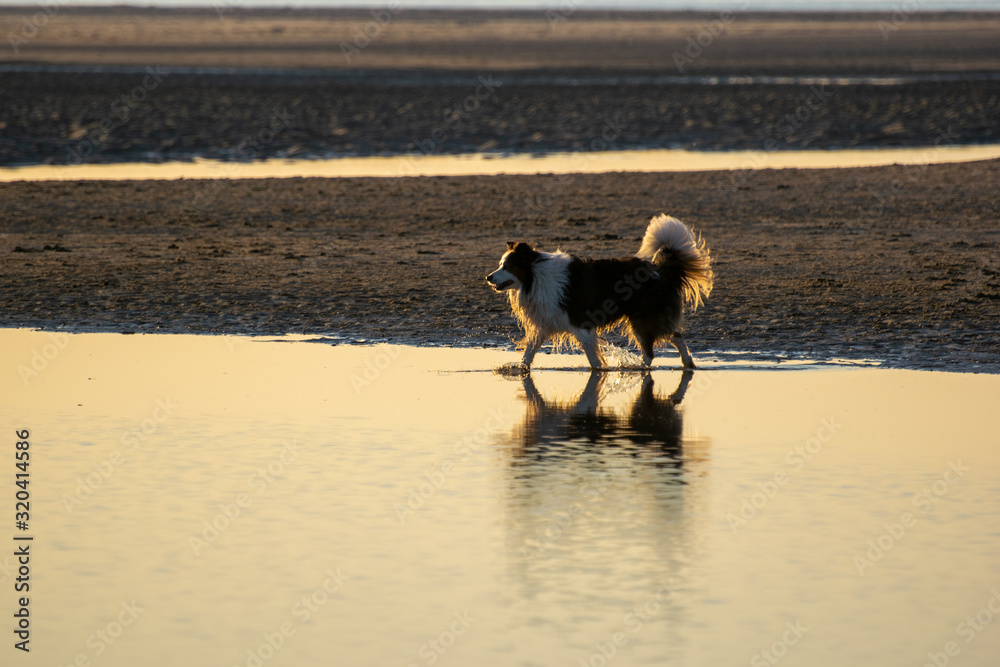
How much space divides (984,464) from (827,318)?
5135mm

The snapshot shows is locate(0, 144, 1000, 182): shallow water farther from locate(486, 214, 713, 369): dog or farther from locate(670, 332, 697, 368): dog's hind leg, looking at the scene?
locate(670, 332, 697, 368): dog's hind leg

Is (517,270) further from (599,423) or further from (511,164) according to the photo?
(511,164)

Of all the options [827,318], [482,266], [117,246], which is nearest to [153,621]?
[827,318]

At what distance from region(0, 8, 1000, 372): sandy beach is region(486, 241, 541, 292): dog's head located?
128cm

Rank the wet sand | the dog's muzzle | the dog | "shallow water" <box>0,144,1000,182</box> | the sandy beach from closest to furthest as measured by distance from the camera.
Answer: the dog
the dog's muzzle
the wet sand
the sandy beach
"shallow water" <box>0,144,1000,182</box>

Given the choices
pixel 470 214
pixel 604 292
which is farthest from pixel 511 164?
pixel 604 292

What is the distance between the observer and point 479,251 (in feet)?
58.6

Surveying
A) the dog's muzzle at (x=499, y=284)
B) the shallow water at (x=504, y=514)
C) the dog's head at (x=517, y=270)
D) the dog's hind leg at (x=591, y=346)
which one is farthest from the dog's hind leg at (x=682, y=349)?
the dog's muzzle at (x=499, y=284)

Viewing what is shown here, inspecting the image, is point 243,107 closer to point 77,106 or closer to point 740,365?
point 77,106

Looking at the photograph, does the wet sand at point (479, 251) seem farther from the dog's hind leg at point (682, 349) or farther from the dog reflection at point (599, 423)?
the dog reflection at point (599, 423)

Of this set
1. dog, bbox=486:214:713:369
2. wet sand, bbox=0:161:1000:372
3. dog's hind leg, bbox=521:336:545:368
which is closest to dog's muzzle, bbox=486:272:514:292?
dog, bbox=486:214:713:369

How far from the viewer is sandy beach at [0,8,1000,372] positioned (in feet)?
47.2

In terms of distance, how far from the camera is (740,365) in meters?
12.3

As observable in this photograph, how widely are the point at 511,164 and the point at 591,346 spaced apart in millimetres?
16297
